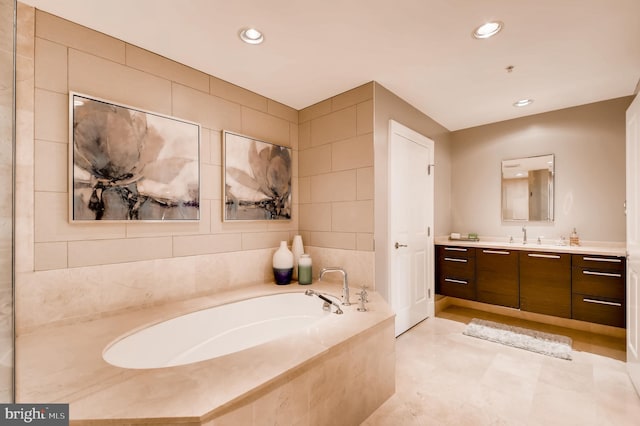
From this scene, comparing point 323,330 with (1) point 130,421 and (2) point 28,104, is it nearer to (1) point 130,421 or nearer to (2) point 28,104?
(1) point 130,421

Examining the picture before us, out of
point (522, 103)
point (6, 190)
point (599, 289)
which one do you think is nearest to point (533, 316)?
point (599, 289)

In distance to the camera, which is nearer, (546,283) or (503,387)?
(503,387)

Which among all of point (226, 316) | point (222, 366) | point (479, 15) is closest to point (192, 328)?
point (226, 316)

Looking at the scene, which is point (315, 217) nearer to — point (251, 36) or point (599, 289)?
point (251, 36)

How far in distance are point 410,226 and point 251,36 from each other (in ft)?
7.50

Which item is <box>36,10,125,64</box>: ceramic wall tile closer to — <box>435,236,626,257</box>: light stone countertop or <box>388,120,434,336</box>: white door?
<box>388,120,434,336</box>: white door

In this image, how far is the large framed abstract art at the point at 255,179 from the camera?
8.19ft

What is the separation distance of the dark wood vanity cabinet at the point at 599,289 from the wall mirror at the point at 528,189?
29.9 inches

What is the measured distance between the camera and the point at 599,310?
271 cm

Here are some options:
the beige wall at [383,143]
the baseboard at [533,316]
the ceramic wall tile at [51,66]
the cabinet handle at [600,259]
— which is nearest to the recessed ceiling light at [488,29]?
the beige wall at [383,143]

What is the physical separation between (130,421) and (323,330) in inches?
38.1

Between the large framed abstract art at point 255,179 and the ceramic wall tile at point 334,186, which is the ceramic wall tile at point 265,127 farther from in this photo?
the ceramic wall tile at point 334,186

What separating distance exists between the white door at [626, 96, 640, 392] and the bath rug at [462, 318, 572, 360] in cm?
47

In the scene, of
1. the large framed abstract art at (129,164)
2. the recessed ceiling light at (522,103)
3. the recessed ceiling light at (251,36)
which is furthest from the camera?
the recessed ceiling light at (522,103)
